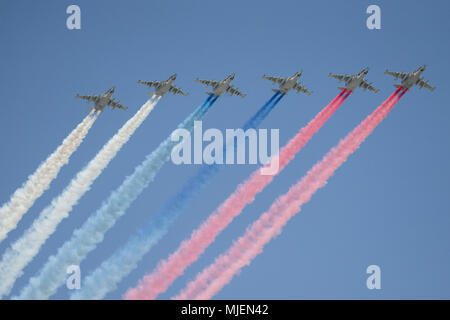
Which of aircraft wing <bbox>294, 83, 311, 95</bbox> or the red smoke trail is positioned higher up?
aircraft wing <bbox>294, 83, 311, 95</bbox>

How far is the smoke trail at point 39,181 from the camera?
78.8 metres

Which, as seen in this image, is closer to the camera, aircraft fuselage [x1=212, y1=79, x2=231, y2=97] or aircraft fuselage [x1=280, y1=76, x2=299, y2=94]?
aircraft fuselage [x1=280, y1=76, x2=299, y2=94]

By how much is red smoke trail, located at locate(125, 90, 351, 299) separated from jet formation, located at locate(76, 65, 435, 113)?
131 centimetres

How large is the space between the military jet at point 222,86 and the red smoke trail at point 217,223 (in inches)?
231

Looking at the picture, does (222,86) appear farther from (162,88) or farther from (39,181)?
(39,181)

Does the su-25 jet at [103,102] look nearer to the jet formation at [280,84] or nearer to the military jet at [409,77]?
the jet formation at [280,84]

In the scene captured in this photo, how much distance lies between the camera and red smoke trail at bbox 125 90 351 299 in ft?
244

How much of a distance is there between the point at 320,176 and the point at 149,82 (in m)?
15.0

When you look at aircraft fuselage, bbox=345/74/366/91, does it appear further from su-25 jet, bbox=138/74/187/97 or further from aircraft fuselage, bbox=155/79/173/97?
aircraft fuselage, bbox=155/79/173/97

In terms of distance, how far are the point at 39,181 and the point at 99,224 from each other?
6.21 m

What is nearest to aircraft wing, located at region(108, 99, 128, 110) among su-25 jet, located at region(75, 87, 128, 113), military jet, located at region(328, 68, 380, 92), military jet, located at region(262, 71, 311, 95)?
su-25 jet, located at region(75, 87, 128, 113)
